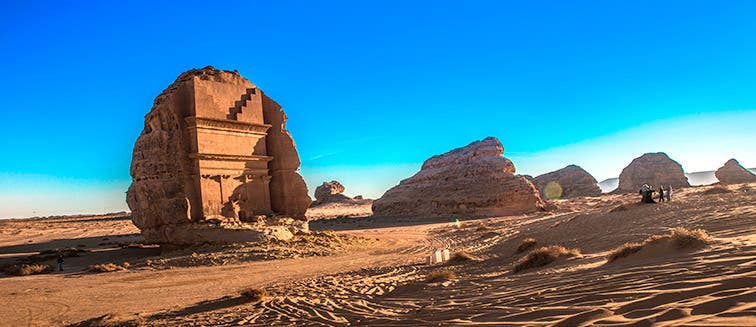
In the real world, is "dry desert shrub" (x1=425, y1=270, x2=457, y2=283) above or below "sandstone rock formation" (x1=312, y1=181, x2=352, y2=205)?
below

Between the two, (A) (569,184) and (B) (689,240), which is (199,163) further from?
(A) (569,184)

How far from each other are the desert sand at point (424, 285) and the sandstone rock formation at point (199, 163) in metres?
1.19

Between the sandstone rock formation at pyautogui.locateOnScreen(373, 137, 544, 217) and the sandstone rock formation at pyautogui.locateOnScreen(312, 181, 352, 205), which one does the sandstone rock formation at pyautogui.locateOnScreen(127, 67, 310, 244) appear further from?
the sandstone rock formation at pyautogui.locateOnScreen(312, 181, 352, 205)

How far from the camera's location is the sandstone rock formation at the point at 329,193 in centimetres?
8006

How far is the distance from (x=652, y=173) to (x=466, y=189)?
3884 centimetres

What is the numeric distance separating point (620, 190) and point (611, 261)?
2616 inches

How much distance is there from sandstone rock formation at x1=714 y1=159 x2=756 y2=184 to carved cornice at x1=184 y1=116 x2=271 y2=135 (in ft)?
203

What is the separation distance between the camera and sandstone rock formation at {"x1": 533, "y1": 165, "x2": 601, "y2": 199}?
65.2 metres

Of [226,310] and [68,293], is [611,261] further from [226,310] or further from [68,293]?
[68,293]

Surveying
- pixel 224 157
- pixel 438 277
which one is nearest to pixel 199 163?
pixel 224 157

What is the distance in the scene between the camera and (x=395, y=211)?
43.3m

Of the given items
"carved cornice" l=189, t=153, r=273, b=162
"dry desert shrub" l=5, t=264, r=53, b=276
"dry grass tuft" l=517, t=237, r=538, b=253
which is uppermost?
"carved cornice" l=189, t=153, r=273, b=162

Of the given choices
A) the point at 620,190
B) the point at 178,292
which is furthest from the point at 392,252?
the point at 620,190

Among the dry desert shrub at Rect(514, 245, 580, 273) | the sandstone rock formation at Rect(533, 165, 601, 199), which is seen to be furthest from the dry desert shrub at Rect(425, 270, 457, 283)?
the sandstone rock formation at Rect(533, 165, 601, 199)
